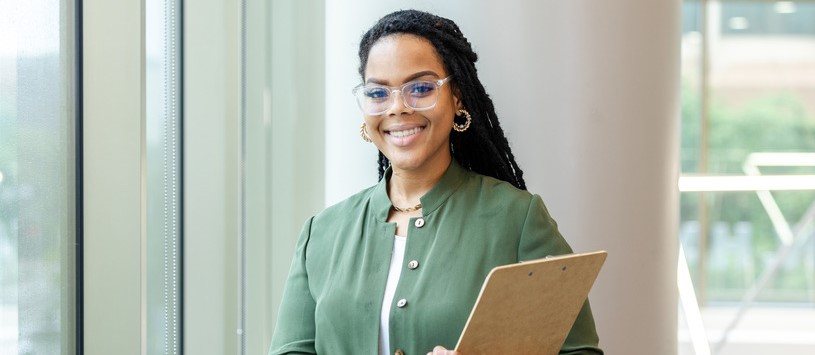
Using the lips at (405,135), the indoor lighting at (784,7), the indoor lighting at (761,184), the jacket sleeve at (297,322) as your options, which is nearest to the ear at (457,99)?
the lips at (405,135)

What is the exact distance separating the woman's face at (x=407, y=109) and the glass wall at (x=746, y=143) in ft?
24.7

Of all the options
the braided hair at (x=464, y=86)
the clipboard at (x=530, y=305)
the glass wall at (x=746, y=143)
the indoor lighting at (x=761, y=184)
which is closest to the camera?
the clipboard at (x=530, y=305)

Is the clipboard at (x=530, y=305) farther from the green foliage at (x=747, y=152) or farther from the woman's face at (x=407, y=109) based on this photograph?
the green foliage at (x=747, y=152)

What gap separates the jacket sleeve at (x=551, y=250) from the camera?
6.75 feet

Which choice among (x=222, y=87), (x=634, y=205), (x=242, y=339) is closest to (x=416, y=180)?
(x=634, y=205)

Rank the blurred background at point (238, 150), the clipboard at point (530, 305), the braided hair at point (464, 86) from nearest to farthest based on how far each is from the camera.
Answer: the clipboard at point (530, 305)
the blurred background at point (238, 150)
the braided hair at point (464, 86)

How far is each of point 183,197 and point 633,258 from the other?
3.98 ft

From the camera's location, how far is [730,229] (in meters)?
9.37

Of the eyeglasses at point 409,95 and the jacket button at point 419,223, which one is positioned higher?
the eyeglasses at point 409,95

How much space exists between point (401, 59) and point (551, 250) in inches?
18.6

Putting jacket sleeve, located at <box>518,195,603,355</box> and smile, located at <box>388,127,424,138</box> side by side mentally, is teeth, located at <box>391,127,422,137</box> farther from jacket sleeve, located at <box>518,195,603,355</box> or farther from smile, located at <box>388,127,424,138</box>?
jacket sleeve, located at <box>518,195,603,355</box>

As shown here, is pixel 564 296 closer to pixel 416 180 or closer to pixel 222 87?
pixel 416 180

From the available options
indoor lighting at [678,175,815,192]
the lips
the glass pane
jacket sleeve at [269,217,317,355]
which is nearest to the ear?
the lips

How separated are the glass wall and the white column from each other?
6647 millimetres
